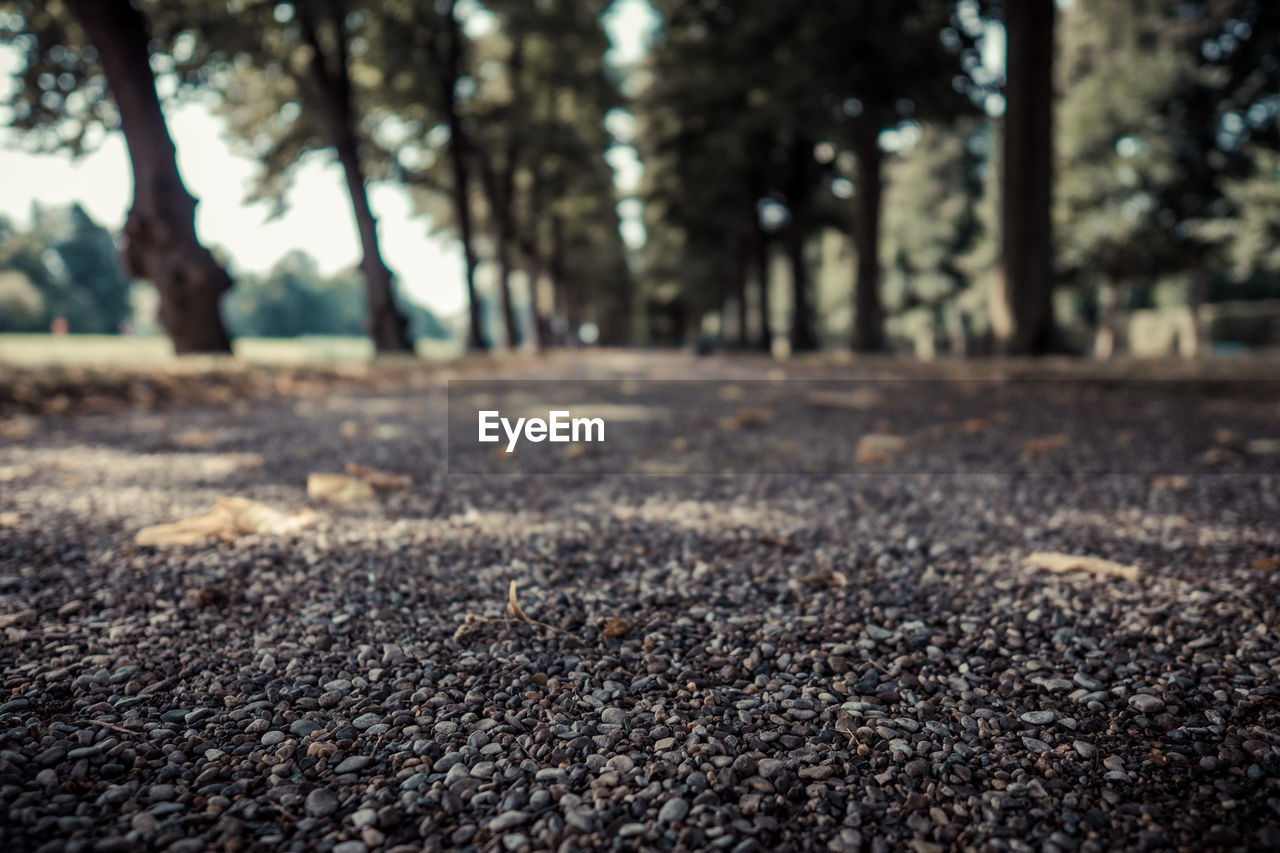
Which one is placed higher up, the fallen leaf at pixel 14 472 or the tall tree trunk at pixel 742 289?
the tall tree trunk at pixel 742 289

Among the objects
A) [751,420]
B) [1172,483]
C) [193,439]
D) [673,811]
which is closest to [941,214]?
[751,420]

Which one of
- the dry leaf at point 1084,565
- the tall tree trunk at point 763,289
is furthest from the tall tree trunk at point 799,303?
the dry leaf at point 1084,565

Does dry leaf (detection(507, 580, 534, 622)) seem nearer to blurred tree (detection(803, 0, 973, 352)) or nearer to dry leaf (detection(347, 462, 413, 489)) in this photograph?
dry leaf (detection(347, 462, 413, 489))

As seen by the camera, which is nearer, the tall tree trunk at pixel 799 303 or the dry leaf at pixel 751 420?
the dry leaf at pixel 751 420

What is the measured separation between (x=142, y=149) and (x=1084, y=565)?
1040 centimetres

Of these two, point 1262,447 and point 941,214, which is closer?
point 1262,447

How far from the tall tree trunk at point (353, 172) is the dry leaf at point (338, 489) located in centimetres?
1153

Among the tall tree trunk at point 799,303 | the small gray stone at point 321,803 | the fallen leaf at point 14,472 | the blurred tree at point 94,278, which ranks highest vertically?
the blurred tree at point 94,278

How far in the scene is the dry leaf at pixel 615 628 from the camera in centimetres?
177

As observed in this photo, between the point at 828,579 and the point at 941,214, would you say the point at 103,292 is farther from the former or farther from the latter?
the point at 941,214

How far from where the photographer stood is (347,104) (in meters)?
12.9

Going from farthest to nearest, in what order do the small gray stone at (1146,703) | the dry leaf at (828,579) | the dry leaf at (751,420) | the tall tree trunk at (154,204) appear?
the tall tree trunk at (154,204), the dry leaf at (751,420), the dry leaf at (828,579), the small gray stone at (1146,703)

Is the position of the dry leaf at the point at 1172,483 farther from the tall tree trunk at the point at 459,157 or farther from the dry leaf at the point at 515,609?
the tall tree trunk at the point at 459,157

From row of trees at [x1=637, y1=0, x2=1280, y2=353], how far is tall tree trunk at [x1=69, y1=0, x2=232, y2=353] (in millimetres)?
8504
